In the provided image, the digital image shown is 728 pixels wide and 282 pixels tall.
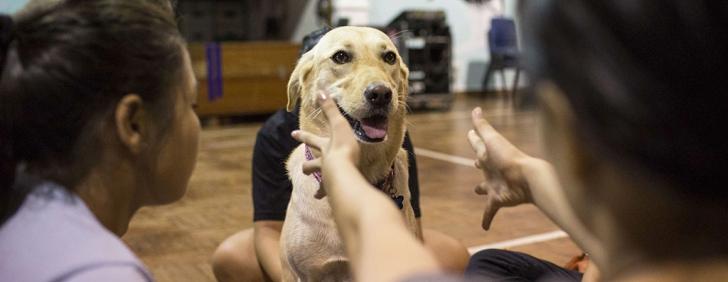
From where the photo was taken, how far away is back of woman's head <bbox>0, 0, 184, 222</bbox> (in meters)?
0.92

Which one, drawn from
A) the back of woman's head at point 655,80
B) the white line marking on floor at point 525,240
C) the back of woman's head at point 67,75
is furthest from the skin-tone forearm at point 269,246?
the back of woman's head at point 655,80

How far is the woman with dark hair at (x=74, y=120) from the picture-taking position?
873mm

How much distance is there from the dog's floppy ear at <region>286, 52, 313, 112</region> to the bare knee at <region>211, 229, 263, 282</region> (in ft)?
2.04

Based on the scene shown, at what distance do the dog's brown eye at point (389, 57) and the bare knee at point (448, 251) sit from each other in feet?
2.30

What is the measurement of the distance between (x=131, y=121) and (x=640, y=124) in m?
0.70

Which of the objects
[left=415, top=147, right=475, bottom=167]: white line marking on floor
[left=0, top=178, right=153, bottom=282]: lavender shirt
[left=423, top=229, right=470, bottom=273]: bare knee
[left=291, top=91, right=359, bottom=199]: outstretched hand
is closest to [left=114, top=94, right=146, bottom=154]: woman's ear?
[left=0, top=178, right=153, bottom=282]: lavender shirt

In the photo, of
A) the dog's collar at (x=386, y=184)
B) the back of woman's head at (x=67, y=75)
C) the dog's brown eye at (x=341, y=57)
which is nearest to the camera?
the back of woman's head at (x=67, y=75)

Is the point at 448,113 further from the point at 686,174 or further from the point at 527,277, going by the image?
the point at 686,174

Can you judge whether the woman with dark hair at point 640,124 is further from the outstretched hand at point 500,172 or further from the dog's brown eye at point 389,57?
the dog's brown eye at point 389,57

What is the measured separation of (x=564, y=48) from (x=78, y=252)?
0.60 m

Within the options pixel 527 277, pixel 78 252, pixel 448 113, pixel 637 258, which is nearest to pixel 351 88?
pixel 527 277

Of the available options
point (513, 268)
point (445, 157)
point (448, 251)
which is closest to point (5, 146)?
point (513, 268)

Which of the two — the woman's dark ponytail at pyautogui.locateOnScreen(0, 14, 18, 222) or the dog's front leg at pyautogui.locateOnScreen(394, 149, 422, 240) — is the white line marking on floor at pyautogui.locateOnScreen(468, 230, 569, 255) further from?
the woman's dark ponytail at pyautogui.locateOnScreen(0, 14, 18, 222)

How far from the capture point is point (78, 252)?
0.85 meters
